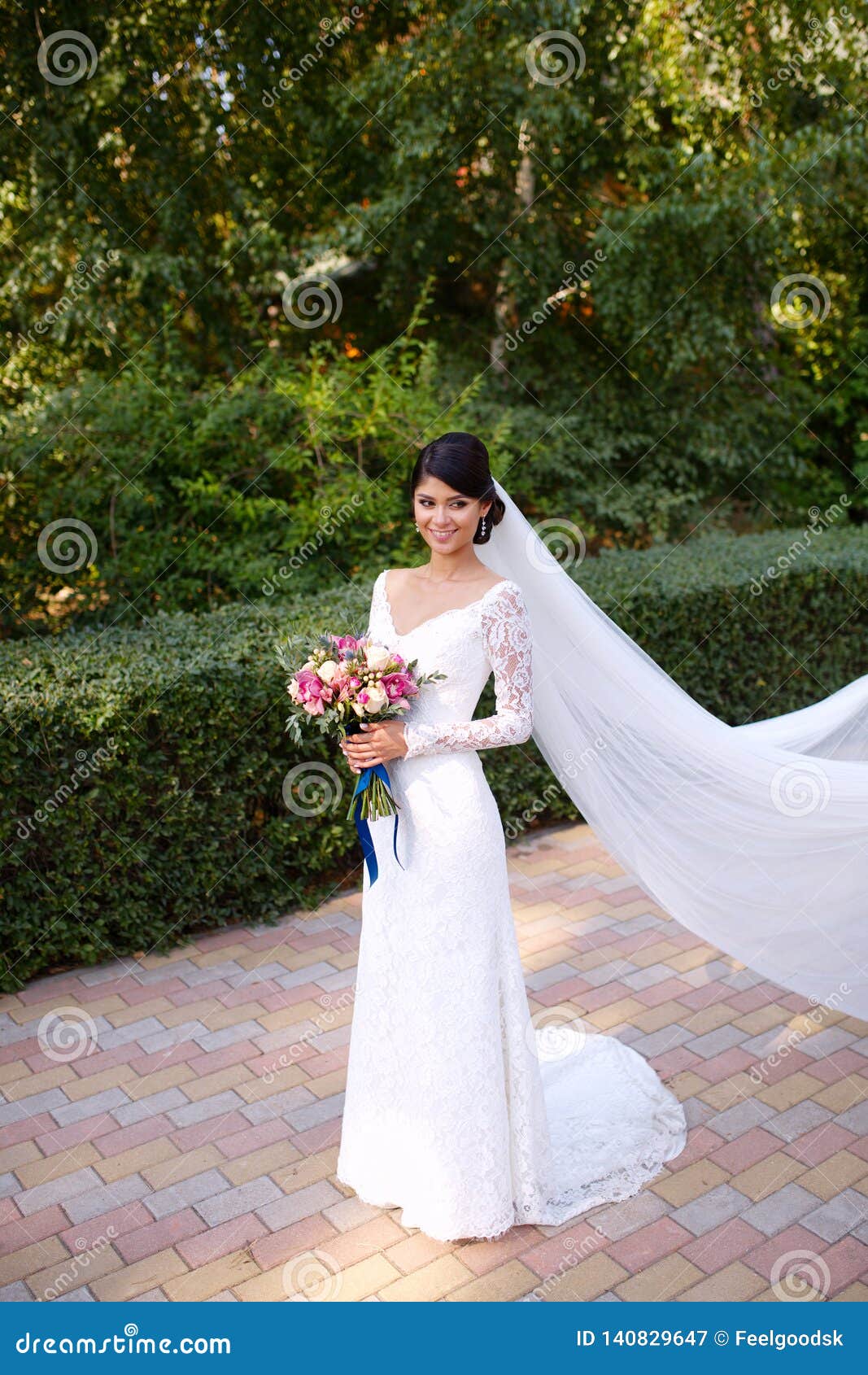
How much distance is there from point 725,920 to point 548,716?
1001 mm

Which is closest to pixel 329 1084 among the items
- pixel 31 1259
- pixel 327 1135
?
pixel 327 1135

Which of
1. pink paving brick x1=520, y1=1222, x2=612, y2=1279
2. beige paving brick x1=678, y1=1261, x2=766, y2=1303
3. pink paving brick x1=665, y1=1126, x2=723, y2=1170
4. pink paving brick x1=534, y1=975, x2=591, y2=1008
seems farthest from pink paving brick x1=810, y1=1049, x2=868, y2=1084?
pink paving brick x1=520, y1=1222, x2=612, y2=1279

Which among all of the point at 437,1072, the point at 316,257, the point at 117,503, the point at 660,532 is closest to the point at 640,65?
the point at 316,257

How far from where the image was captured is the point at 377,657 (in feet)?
9.89

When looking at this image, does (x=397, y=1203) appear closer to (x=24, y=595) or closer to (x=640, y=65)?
(x=24, y=595)

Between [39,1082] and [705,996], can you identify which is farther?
[705,996]

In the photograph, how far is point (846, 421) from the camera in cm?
1167

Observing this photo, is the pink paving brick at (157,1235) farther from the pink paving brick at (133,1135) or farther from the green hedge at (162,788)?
the green hedge at (162,788)

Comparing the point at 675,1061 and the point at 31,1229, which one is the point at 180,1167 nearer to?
the point at 31,1229

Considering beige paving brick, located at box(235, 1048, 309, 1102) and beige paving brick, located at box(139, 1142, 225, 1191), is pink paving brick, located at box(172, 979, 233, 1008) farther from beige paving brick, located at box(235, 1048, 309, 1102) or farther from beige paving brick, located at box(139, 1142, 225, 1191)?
beige paving brick, located at box(139, 1142, 225, 1191)

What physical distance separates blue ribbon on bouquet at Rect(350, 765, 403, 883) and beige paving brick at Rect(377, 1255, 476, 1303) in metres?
→ 1.15

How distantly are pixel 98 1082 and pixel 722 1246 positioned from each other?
7.80 feet

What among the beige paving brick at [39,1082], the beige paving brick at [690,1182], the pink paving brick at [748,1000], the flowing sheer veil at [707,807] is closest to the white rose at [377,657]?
the flowing sheer veil at [707,807]

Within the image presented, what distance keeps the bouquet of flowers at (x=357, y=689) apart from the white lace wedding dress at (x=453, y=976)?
10cm
